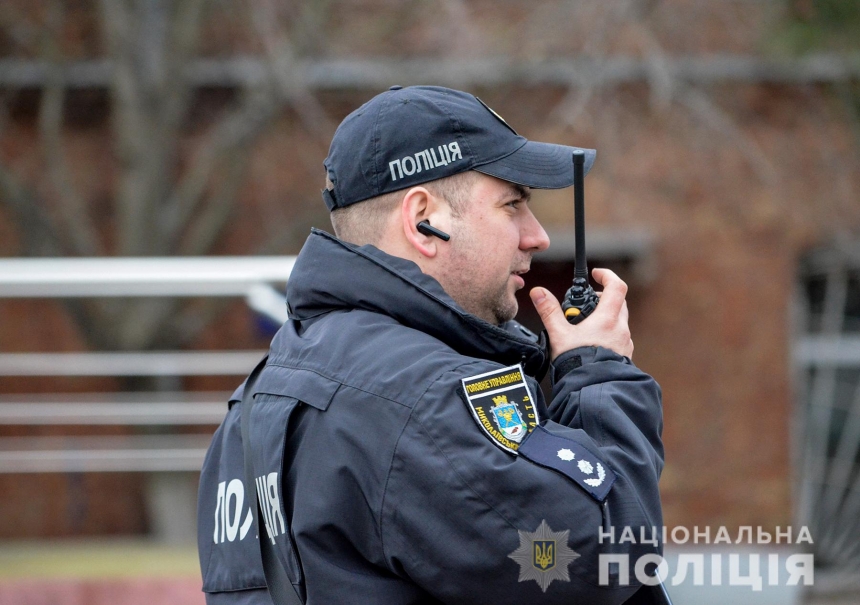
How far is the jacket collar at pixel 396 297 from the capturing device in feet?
5.40

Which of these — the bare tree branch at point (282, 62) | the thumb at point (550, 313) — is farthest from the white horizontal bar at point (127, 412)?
the thumb at point (550, 313)

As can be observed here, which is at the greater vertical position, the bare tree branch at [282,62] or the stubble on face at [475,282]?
the bare tree branch at [282,62]

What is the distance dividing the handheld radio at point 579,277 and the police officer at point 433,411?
0.03m

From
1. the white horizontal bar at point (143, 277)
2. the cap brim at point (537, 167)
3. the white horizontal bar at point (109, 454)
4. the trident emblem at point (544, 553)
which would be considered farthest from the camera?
the white horizontal bar at point (109, 454)

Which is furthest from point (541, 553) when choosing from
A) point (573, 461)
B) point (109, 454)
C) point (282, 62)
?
point (282, 62)

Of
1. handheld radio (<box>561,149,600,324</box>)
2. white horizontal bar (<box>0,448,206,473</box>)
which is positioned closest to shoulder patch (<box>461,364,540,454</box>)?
handheld radio (<box>561,149,600,324</box>)

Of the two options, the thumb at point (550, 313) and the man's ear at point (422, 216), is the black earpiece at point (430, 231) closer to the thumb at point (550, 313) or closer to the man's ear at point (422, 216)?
the man's ear at point (422, 216)

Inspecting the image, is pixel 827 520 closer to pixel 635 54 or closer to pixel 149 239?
pixel 635 54

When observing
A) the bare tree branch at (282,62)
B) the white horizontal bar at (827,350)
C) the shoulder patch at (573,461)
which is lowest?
the shoulder patch at (573,461)

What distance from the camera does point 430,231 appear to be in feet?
5.70

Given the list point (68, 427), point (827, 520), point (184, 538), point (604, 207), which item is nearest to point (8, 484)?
point (68, 427)

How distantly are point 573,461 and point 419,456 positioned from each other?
23 centimetres

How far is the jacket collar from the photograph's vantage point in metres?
1.65

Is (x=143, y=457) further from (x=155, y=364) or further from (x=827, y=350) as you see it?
(x=827, y=350)
